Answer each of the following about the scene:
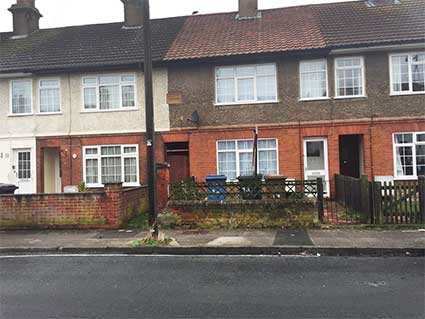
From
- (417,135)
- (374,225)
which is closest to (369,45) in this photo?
(417,135)

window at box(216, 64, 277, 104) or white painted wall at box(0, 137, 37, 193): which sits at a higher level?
window at box(216, 64, 277, 104)

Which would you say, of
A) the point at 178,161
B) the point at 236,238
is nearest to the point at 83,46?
the point at 178,161

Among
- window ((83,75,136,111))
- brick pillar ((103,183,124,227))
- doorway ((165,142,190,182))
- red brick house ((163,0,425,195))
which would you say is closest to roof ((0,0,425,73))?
red brick house ((163,0,425,195))

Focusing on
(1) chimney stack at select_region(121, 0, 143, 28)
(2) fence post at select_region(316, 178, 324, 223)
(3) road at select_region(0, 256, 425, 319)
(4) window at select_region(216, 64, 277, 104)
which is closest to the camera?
(3) road at select_region(0, 256, 425, 319)

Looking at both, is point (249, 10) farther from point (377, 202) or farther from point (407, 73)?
point (377, 202)

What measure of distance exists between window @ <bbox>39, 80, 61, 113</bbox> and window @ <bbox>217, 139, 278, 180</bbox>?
24.4 ft

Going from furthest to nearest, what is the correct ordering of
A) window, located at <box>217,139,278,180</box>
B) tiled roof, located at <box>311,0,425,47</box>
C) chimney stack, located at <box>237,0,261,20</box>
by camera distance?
chimney stack, located at <box>237,0,261,20</box>, window, located at <box>217,139,278,180</box>, tiled roof, located at <box>311,0,425,47</box>

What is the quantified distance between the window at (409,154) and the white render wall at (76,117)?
915cm

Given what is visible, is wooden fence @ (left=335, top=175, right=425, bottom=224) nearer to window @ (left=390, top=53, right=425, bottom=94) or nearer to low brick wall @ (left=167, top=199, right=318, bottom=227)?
low brick wall @ (left=167, top=199, right=318, bottom=227)

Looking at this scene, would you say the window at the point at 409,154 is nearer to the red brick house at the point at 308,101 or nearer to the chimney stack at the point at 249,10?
the red brick house at the point at 308,101

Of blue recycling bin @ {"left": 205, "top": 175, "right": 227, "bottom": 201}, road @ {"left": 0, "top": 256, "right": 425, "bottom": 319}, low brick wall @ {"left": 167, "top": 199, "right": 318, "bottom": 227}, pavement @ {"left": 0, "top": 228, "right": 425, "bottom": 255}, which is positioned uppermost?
blue recycling bin @ {"left": 205, "top": 175, "right": 227, "bottom": 201}

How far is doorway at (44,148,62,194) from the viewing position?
18.0 m

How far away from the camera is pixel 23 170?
1764 centimetres

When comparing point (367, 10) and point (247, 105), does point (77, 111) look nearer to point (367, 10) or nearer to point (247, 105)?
point (247, 105)
